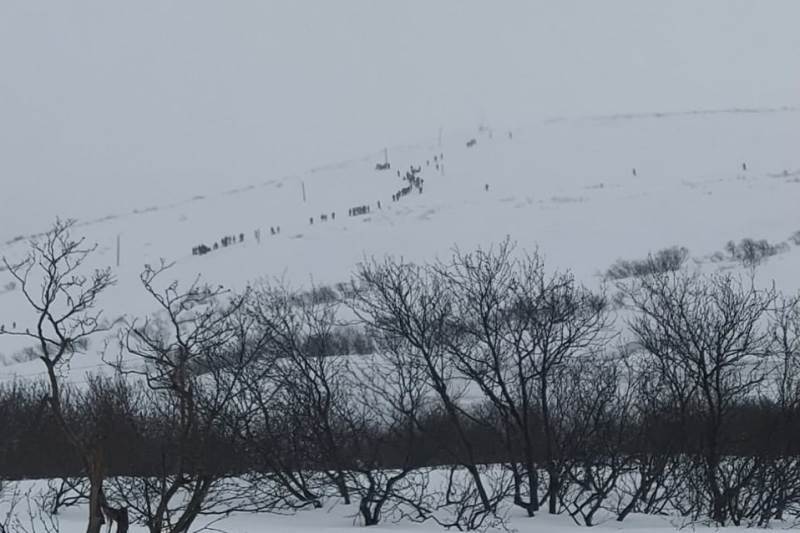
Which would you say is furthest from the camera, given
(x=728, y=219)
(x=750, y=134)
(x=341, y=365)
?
(x=750, y=134)

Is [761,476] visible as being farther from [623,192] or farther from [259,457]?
[623,192]

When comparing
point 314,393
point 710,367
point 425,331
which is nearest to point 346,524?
point 314,393

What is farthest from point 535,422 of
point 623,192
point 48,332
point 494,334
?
point 623,192

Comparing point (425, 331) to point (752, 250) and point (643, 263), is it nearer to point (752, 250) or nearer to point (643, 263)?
point (643, 263)

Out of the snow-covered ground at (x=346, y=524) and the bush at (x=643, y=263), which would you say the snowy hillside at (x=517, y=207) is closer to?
the bush at (x=643, y=263)

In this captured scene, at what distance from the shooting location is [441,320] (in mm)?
17906

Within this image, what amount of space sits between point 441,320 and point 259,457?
404cm

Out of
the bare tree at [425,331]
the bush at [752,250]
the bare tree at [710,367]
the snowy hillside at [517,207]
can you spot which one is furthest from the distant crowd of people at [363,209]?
the bare tree at [710,367]

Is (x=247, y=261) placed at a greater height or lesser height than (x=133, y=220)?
lesser

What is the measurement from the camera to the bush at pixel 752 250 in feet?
147

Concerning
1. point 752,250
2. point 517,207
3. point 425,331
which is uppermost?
point 517,207

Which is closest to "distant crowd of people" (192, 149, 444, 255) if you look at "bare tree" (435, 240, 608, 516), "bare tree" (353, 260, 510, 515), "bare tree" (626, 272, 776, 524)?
"bare tree" (353, 260, 510, 515)

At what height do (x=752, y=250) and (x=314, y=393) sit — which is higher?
(x=752, y=250)

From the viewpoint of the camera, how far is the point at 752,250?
151 ft
